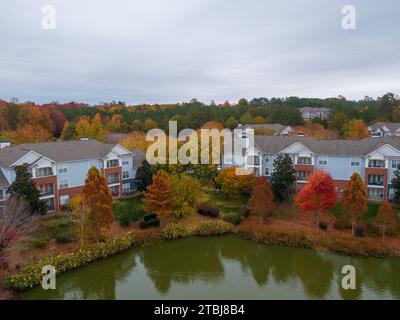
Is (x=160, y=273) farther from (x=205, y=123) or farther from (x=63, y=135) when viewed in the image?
(x=205, y=123)

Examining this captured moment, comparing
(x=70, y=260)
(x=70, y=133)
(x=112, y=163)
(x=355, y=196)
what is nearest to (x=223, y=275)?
(x=70, y=260)

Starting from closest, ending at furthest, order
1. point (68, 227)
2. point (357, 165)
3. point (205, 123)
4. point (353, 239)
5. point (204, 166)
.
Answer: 1. point (353, 239)
2. point (68, 227)
3. point (357, 165)
4. point (204, 166)
5. point (205, 123)

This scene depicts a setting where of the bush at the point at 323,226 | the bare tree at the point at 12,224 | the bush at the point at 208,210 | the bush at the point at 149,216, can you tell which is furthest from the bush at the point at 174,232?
the bush at the point at 323,226

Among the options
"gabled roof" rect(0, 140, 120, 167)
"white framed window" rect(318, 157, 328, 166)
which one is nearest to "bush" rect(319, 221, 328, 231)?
"white framed window" rect(318, 157, 328, 166)

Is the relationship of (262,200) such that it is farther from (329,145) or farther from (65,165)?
(65,165)

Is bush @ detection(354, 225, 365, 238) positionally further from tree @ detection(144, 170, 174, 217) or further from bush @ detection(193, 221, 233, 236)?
tree @ detection(144, 170, 174, 217)

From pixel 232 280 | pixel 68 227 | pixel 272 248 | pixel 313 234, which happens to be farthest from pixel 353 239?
pixel 68 227

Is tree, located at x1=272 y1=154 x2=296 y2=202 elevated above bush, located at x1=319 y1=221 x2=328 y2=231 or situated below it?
above
